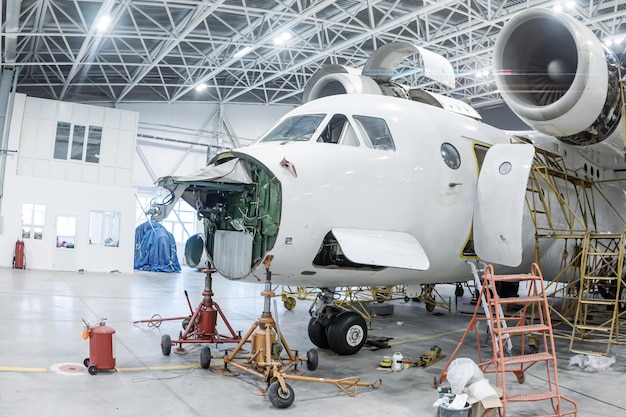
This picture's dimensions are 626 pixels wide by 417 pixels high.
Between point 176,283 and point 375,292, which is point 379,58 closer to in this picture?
point 375,292

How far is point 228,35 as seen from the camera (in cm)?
2223

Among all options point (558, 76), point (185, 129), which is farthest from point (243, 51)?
point (558, 76)

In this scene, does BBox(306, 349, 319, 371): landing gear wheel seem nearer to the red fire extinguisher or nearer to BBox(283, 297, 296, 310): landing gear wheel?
the red fire extinguisher

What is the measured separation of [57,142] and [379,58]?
56.1 feet

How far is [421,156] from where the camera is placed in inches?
293

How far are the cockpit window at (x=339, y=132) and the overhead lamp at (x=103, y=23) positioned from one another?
13774 mm

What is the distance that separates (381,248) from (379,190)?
0.86m

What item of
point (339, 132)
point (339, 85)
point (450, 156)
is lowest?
point (450, 156)

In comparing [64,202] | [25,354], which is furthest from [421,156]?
[64,202]

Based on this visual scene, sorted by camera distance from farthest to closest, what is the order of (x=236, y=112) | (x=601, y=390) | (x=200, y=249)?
(x=236, y=112) → (x=200, y=249) → (x=601, y=390)

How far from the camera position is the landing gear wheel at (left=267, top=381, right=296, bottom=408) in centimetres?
531

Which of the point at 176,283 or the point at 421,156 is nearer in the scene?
the point at 421,156

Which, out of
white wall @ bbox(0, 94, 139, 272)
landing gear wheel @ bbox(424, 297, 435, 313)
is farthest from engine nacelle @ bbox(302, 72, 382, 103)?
white wall @ bbox(0, 94, 139, 272)

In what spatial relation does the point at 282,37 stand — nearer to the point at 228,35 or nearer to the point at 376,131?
the point at 228,35
